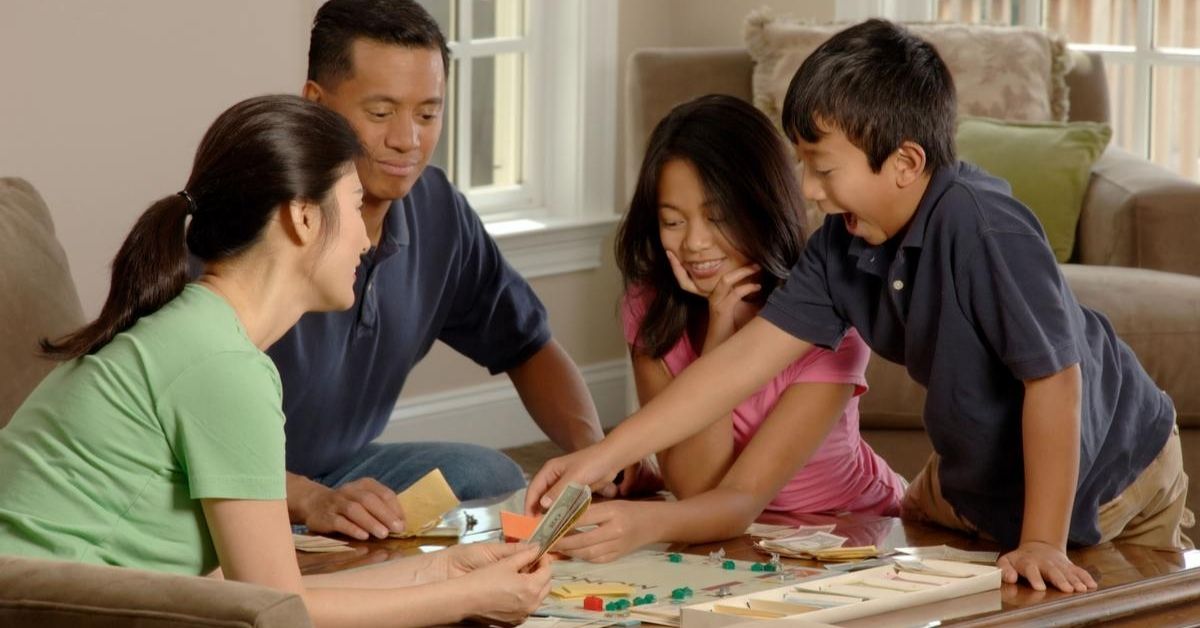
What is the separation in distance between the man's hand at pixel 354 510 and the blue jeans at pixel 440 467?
0.40 m

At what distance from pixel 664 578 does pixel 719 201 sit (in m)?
0.70

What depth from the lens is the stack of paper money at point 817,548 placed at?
6.38 feet

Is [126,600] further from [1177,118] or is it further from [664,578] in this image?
[1177,118]

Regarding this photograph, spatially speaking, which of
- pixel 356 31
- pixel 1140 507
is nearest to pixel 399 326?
pixel 356 31

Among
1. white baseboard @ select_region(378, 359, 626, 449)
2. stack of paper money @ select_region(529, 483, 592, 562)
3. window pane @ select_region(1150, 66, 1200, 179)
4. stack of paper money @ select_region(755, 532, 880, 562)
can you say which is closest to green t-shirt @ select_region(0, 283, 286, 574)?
stack of paper money @ select_region(529, 483, 592, 562)

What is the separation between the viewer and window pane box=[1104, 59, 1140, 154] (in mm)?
4824

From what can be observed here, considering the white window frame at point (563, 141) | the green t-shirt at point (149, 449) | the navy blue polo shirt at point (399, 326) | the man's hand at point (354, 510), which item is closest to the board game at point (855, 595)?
the green t-shirt at point (149, 449)

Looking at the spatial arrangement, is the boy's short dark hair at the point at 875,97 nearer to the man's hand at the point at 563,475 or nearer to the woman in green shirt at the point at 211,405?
the man's hand at the point at 563,475

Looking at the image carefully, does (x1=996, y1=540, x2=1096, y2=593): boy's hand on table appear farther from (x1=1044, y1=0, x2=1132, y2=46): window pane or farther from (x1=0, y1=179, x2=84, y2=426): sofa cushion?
(x1=1044, y1=0, x2=1132, y2=46): window pane

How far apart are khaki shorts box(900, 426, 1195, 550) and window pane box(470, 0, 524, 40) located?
2727 millimetres

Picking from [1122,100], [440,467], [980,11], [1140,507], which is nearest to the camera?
[1140,507]

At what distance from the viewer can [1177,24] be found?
4684mm

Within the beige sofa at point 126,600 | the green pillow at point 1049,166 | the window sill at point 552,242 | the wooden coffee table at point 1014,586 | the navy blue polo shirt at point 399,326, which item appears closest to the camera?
the beige sofa at point 126,600

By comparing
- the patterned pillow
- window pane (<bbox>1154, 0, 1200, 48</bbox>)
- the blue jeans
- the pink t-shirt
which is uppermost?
window pane (<bbox>1154, 0, 1200, 48</bbox>)
